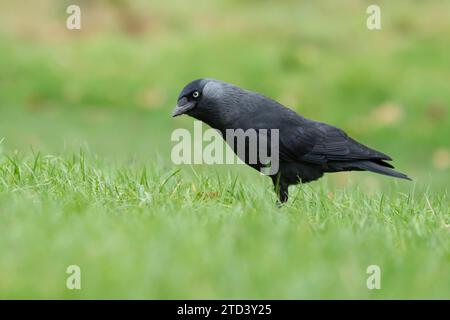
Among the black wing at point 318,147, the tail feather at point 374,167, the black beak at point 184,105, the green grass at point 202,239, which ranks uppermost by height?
the black beak at point 184,105

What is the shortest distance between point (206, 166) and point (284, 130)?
2.31 ft

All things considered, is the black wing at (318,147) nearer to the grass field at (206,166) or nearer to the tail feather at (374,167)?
the tail feather at (374,167)

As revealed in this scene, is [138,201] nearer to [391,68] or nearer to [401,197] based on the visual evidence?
[401,197]

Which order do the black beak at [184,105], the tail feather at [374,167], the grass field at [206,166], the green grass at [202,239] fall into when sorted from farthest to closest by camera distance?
the black beak at [184,105], the tail feather at [374,167], the grass field at [206,166], the green grass at [202,239]

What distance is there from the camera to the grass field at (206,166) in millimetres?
3814

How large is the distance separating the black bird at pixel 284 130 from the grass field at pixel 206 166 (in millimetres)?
187

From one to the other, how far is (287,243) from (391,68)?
13.4m

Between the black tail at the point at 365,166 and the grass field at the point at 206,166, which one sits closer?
the grass field at the point at 206,166

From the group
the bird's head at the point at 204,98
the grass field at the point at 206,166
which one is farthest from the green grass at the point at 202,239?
the bird's head at the point at 204,98

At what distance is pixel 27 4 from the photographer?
21.4 m

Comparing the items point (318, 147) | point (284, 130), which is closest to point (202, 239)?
point (284, 130)

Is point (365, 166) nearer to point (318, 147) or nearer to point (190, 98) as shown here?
point (318, 147)

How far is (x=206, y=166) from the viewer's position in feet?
21.1

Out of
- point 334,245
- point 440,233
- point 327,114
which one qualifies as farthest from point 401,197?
point 327,114
